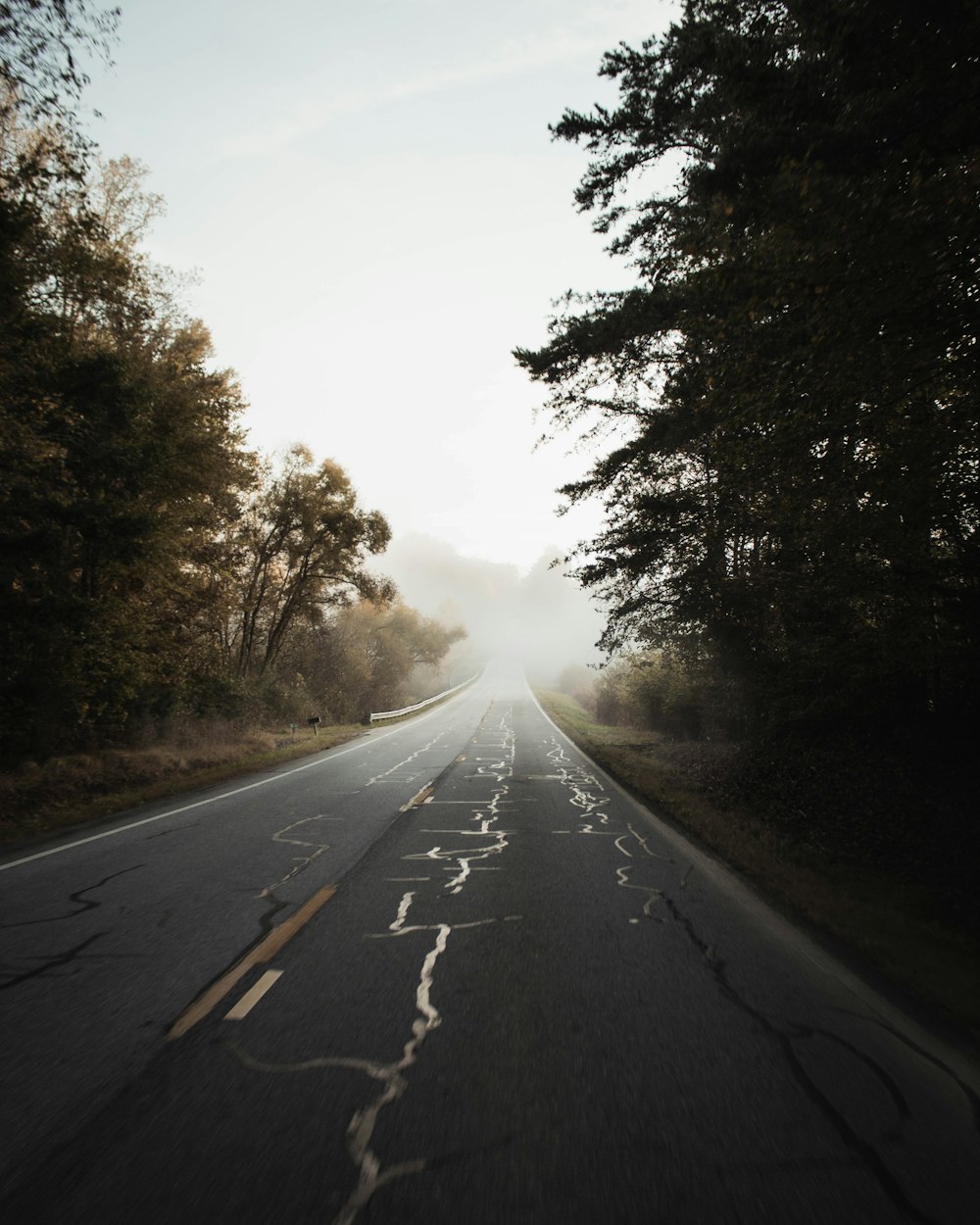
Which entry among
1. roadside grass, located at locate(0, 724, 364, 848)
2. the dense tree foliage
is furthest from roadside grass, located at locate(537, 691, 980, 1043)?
roadside grass, located at locate(0, 724, 364, 848)

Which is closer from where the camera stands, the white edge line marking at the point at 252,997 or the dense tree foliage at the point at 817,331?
the white edge line marking at the point at 252,997

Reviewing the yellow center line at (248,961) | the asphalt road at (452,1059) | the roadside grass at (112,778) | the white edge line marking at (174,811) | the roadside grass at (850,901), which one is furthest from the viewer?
the roadside grass at (112,778)

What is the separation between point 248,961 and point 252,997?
1.68 feet

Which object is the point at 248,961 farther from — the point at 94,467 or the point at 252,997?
the point at 94,467

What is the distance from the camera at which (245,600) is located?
70.5 ft

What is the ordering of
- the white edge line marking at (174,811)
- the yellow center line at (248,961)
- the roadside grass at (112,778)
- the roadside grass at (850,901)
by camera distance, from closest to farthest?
1. the yellow center line at (248,961)
2. the roadside grass at (850,901)
3. the white edge line marking at (174,811)
4. the roadside grass at (112,778)

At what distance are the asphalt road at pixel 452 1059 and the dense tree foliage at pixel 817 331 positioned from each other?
3.69 m

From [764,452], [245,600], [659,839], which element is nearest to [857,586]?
[764,452]

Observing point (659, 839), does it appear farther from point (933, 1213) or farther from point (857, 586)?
point (933, 1213)

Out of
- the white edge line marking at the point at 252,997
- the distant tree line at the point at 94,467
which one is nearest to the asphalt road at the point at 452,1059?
the white edge line marking at the point at 252,997

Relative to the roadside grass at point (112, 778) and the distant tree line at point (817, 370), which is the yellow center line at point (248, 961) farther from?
the distant tree line at point (817, 370)

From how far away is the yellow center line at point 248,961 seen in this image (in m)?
3.15

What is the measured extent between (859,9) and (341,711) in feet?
93.4

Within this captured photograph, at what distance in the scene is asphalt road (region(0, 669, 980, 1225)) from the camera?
2068 mm
